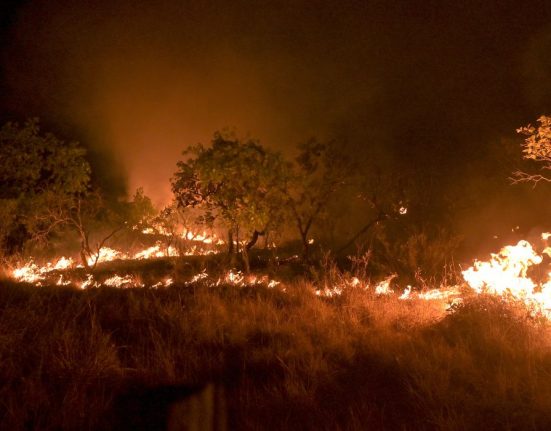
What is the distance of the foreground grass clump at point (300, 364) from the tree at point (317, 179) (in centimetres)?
838

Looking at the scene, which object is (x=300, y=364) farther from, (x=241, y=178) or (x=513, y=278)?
(x=241, y=178)

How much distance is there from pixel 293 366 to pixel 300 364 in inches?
13.8

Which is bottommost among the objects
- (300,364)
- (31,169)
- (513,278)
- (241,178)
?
(300,364)

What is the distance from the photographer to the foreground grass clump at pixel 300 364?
4.05 meters

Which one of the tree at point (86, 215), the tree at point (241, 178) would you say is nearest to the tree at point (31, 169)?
the tree at point (86, 215)

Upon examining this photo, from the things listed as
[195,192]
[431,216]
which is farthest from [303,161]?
[431,216]

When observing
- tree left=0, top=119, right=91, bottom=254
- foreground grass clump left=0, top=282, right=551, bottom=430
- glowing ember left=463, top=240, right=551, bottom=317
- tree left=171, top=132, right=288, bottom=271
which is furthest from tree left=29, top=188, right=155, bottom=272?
glowing ember left=463, top=240, right=551, bottom=317

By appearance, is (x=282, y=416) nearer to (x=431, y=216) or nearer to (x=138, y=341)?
(x=138, y=341)

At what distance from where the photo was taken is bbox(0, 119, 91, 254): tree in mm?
14344

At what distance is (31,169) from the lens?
14.4 m

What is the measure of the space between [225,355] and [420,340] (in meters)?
2.42

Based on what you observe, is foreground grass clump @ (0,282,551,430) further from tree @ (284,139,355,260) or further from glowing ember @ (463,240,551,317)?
tree @ (284,139,355,260)

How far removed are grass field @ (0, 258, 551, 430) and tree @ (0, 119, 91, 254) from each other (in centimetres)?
787

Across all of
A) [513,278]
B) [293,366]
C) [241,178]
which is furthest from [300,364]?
[241,178]
